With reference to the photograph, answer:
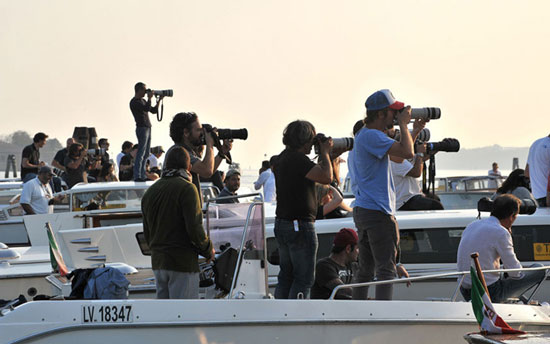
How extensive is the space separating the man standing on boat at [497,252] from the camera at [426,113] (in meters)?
0.80

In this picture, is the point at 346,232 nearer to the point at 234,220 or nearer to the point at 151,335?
the point at 234,220

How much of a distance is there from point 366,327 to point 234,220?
1257mm

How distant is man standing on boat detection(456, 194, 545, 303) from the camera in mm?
7223

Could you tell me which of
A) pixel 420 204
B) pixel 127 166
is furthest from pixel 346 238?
pixel 127 166

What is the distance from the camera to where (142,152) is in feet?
46.4

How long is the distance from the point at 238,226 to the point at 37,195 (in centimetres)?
805

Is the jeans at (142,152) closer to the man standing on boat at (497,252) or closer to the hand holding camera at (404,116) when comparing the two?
the man standing on boat at (497,252)

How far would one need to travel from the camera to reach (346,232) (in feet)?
25.1

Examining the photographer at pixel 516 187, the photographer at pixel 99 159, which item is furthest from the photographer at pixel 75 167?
the photographer at pixel 516 187

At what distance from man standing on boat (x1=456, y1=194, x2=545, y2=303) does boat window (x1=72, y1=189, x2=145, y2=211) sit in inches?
250

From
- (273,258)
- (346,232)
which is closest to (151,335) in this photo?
(346,232)

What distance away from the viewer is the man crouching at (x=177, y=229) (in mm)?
6496

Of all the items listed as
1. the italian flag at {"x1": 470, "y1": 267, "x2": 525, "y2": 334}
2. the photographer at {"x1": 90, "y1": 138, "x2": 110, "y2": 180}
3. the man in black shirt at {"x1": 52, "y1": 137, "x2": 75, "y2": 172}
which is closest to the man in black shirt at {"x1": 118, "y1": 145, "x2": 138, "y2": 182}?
the photographer at {"x1": 90, "y1": 138, "x2": 110, "y2": 180}

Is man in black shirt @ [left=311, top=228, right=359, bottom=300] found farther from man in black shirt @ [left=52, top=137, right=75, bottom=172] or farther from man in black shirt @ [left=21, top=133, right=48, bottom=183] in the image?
man in black shirt @ [left=52, top=137, right=75, bottom=172]
